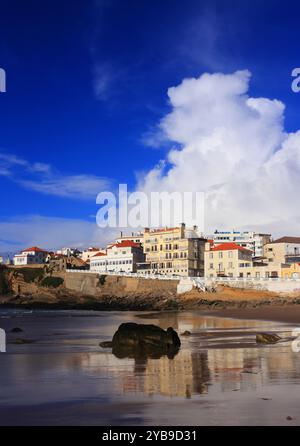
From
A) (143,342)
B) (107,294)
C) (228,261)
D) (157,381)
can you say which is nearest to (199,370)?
(157,381)

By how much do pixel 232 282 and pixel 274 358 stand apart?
218ft

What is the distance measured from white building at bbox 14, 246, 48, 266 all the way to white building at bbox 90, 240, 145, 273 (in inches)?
1346

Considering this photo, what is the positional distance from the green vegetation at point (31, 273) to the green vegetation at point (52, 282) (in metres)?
2.34

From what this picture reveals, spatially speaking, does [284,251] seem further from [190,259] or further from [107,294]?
[107,294]

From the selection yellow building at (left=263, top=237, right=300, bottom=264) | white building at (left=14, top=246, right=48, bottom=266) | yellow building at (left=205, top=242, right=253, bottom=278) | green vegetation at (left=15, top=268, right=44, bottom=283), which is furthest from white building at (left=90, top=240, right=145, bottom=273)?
white building at (left=14, top=246, right=48, bottom=266)

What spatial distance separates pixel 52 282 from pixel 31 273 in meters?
6.60

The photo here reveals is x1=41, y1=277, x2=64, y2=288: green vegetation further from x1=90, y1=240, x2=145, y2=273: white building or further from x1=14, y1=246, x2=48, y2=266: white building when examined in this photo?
x1=14, y1=246, x2=48, y2=266: white building

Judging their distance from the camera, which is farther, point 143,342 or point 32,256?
point 32,256

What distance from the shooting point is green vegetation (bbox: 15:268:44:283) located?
10156 cm

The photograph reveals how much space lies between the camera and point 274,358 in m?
15.4

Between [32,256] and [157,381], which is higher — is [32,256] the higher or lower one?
the higher one

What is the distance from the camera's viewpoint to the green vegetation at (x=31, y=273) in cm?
10156

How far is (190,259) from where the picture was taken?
328 ft
